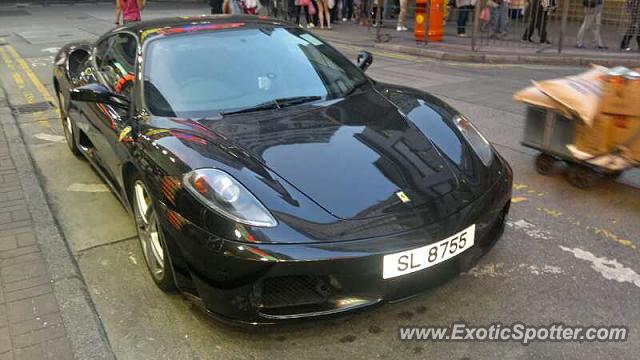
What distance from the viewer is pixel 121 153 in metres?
3.53

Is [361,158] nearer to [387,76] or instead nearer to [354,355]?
[354,355]

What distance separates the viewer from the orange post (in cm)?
1312

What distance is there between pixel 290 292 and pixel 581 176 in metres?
3.06

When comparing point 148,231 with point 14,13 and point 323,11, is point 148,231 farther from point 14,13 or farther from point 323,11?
point 14,13

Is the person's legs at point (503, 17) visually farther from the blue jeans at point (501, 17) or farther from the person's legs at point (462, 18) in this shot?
the person's legs at point (462, 18)

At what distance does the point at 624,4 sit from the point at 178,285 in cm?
1157

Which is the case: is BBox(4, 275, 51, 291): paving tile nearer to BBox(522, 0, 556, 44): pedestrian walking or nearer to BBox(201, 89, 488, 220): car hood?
BBox(201, 89, 488, 220): car hood

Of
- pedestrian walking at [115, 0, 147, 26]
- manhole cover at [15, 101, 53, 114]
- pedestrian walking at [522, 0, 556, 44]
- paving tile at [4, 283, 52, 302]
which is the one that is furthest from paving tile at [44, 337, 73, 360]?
pedestrian walking at [522, 0, 556, 44]

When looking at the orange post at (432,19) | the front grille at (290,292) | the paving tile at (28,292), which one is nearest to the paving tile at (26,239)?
the paving tile at (28,292)

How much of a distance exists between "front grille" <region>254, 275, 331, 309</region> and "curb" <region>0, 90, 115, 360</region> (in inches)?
32.3

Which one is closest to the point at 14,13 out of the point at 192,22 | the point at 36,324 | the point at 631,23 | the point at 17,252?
the point at 631,23

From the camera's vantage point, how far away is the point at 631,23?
1130 cm

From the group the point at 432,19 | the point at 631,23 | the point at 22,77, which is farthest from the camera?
the point at 432,19

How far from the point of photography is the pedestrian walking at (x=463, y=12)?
13.5 meters
